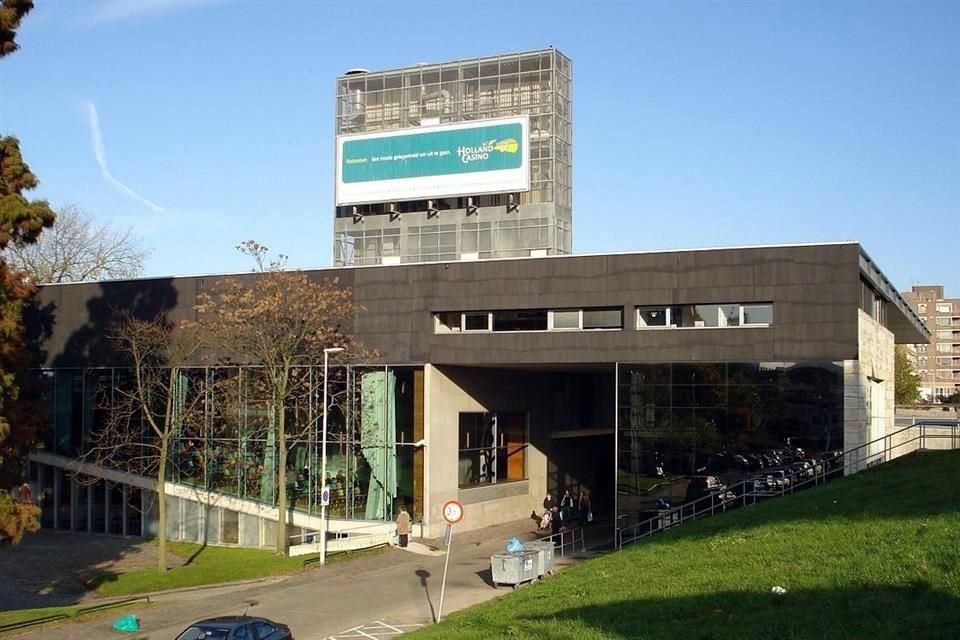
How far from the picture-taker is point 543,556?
28.1 meters

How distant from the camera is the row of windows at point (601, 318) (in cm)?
3422

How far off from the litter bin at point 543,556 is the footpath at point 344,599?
3.57 ft

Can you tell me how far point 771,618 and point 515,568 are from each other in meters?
14.0

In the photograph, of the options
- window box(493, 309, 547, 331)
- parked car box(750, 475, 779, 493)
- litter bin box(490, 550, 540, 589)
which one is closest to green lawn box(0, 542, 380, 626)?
litter bin box(490, 550, 540, 589)

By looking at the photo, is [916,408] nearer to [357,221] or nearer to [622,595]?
[357,221]

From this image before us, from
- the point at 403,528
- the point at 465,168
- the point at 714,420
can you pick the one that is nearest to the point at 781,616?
the point at 714,420

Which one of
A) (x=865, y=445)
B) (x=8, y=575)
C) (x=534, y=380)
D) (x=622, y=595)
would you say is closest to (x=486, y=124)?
(x=534, y=380)

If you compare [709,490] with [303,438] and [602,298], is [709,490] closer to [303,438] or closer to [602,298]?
[602,298]

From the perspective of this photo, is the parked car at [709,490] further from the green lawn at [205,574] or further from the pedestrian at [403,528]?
the green lawn at [205,574]

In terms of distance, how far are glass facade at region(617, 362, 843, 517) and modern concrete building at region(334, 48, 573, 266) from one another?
14.1 meters

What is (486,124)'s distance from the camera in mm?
46531

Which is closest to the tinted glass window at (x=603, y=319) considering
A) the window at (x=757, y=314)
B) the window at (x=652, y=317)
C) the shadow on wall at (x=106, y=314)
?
the window at (x=652, y=317)

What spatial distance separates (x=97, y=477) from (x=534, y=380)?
1972cm

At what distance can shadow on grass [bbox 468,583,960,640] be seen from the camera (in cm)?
1269
